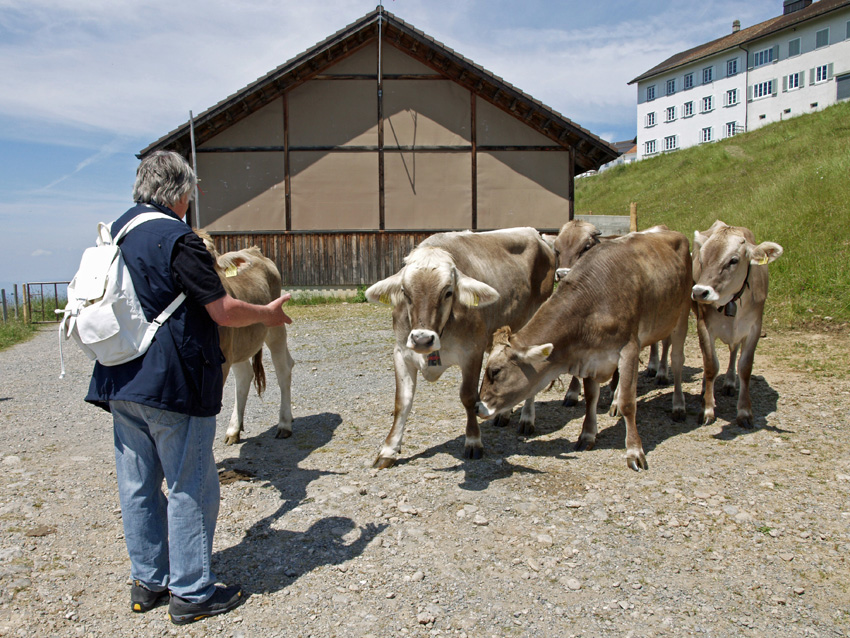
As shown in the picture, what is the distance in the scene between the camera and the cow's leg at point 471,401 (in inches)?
214

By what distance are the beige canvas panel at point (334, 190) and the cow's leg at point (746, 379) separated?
12413 millimetres

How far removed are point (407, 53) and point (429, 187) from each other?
3695 mm

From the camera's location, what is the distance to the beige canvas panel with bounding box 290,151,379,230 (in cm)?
1714

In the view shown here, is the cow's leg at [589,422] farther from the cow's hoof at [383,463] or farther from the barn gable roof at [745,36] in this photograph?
the barn gable roof at [745,36]

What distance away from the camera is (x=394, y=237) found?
57.5ft

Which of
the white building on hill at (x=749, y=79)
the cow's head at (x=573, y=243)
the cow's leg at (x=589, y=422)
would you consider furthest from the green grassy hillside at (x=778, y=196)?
the white building on hill at (x=749, y=79)

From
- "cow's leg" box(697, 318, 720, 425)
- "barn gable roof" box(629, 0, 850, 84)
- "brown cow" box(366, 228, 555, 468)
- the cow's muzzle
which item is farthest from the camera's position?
"barn gable roof" box(629, 0, 850, 84)

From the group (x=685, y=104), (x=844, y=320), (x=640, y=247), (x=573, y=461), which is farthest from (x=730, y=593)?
(x=685, y=104)

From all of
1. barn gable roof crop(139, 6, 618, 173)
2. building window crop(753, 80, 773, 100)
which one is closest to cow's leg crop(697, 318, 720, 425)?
barn gable roof crop(139, 6, 618, 173)

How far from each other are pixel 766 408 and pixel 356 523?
4712mm

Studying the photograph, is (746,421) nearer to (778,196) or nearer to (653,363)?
(653,363)

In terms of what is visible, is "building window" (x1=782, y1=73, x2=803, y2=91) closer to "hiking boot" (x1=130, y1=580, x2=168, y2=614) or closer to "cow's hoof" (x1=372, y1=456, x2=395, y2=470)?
"cow's hoof" (x1=372, y1=456, x2=395, y2=470)

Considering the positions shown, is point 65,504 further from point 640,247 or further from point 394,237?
point 394,237

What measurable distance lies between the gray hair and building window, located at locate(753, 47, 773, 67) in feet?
180
